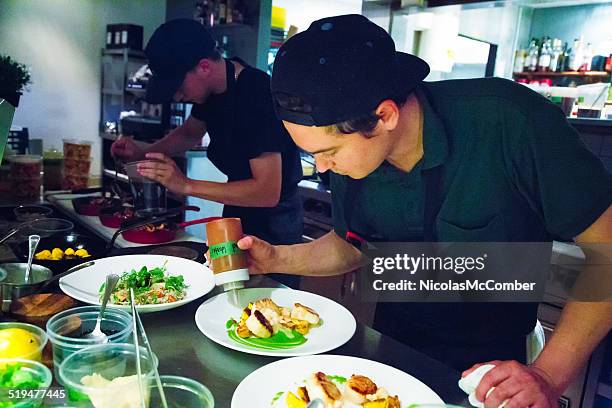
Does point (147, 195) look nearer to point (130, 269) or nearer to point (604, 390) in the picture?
point (130, 269)

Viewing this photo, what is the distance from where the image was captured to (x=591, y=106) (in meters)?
3.06

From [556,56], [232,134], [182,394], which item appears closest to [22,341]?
[182,394]

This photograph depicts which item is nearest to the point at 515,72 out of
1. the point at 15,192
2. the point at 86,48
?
the point at 86,48

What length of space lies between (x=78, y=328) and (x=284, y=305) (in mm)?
555

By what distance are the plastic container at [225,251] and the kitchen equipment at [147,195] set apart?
3.28 ft

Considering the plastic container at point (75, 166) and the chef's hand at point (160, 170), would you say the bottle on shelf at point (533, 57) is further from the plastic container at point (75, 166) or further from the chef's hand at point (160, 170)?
the chef's hand at point (160, 170)

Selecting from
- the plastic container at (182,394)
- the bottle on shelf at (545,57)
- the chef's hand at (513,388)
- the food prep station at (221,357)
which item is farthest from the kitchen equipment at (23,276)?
the bottle on shelf at (545,57)

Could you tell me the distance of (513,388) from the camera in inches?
37.2

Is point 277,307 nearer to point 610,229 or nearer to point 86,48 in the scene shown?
point 610,229

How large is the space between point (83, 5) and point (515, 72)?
535 centimetres

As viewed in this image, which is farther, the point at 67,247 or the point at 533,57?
the point at 533,57

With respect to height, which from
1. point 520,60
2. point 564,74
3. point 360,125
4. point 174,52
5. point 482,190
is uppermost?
point 520,60

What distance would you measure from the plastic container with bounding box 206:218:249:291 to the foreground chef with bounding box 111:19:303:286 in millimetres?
857

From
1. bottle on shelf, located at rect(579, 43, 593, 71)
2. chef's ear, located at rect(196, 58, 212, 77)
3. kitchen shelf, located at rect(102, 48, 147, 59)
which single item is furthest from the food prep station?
bottle on shelf, located at rect(579, 43, 593, 71)
